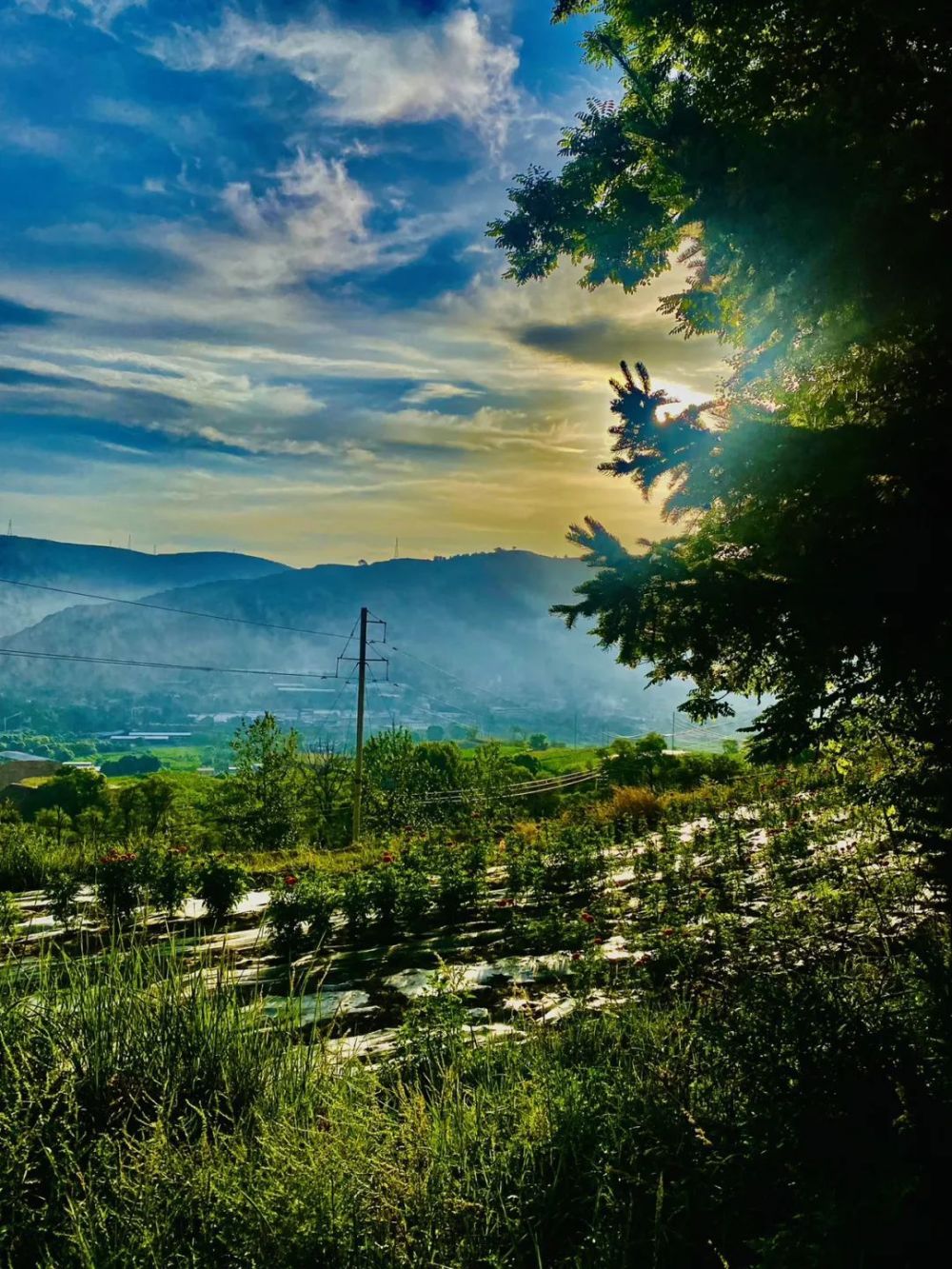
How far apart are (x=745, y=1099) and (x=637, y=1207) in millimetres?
557

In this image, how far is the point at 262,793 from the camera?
33969mm

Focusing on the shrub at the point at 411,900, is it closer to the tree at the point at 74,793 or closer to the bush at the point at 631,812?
the bush at the point at 631,812

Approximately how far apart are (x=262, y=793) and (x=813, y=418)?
33.5 meters

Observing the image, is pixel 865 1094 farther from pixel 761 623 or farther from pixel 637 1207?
pixel 761 623

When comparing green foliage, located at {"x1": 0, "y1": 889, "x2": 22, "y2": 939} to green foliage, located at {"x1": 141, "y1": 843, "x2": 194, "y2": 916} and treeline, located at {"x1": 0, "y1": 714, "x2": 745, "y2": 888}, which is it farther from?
treeline, located at {"x1": 0, "y1": 714, "x2": 745, "y2": 888}

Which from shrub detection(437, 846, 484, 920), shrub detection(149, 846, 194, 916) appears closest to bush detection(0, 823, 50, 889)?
shrub detection(149, 846, 194, 916)

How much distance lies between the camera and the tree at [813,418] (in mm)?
2643

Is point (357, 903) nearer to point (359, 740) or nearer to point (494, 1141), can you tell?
point (494, 1141)

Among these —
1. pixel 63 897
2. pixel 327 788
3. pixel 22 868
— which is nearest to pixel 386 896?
pixel 63 897

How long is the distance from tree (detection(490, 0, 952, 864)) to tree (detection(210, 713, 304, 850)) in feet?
102

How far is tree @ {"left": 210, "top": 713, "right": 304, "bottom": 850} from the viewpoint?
32.5 m

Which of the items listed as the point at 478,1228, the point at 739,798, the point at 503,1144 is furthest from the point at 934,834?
the point at 739,798

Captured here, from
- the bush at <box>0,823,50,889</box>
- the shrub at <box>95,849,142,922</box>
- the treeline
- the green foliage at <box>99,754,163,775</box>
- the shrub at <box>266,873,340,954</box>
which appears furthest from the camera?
the green foliage at <box>99,754,163,775</box>

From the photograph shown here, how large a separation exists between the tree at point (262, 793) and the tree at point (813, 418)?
102 ft
